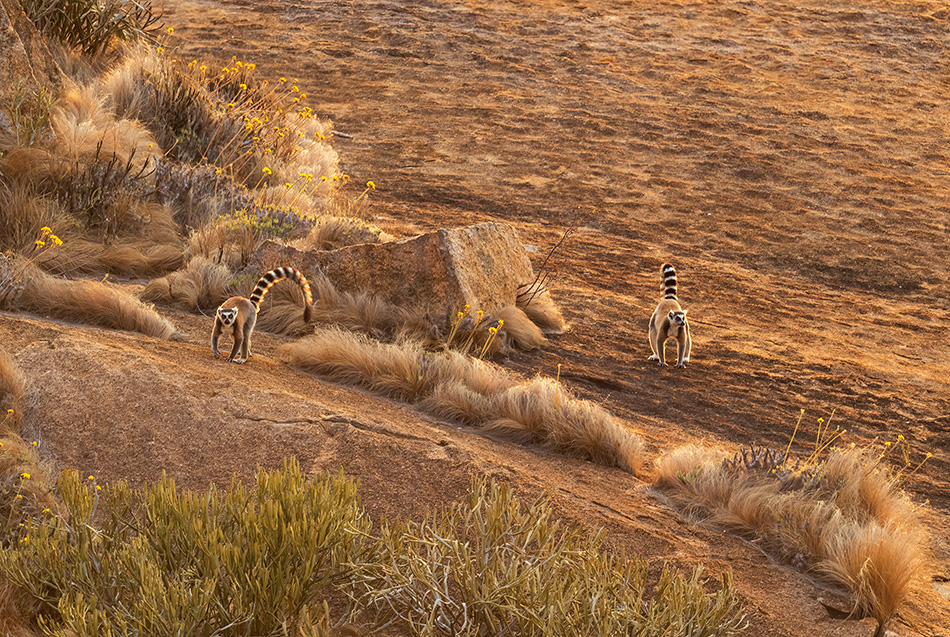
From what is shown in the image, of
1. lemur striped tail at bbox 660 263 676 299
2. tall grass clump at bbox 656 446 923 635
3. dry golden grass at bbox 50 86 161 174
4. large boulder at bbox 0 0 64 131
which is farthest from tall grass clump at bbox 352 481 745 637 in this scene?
large boulder at bbox 0 0 64 131

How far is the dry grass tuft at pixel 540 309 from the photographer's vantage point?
9.48 meters

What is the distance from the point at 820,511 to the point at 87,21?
35.7ft

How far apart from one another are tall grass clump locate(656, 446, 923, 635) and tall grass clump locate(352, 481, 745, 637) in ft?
3.12

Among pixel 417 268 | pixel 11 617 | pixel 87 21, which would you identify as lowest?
pixel 11 617

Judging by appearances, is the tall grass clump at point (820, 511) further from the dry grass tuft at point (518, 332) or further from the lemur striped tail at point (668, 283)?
the lemur striped tail at point (668, 283)

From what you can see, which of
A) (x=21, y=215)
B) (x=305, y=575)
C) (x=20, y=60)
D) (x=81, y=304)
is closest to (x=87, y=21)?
(x=20, y=60)

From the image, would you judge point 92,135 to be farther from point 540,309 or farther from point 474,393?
point 474,393

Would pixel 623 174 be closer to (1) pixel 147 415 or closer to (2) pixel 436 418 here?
(2) pixel 436 418

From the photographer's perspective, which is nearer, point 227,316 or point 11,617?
point 11,617

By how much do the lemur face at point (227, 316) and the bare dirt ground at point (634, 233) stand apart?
0.33 meters

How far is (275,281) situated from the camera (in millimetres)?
7754

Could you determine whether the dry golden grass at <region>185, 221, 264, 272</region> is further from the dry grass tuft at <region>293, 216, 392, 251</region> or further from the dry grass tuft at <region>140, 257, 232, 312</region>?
the dry grass tuft at <region>293, 216, 392, 251</region>

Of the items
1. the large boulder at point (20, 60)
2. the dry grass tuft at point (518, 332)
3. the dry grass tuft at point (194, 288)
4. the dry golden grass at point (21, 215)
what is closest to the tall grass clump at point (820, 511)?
the dry grass tuft at point (518, 332)

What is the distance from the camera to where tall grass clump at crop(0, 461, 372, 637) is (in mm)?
3400
